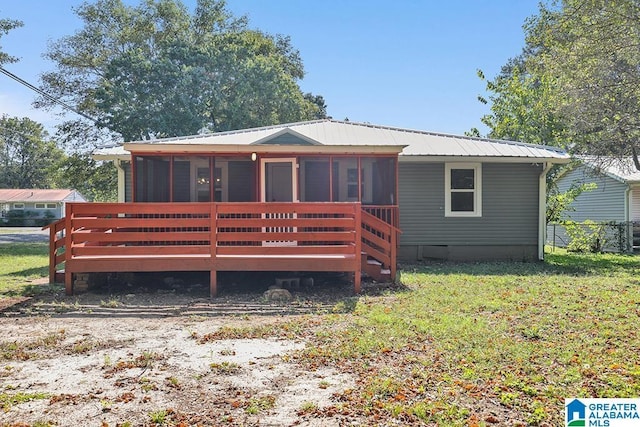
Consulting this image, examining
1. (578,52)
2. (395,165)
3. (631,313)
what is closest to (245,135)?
(395,165)

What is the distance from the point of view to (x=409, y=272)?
9250mm

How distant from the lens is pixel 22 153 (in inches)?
2148

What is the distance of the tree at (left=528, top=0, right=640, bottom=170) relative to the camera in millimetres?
9523

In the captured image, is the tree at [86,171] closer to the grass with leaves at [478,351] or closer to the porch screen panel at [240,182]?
the porch screen panel at [240,182]

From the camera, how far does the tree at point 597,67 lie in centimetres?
952

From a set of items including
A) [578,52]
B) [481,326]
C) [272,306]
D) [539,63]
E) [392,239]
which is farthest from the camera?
[539,63]

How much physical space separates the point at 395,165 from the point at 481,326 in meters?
4.62

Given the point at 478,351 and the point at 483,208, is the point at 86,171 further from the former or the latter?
the point at 478,351

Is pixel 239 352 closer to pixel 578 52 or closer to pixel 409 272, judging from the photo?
pixel 409 272

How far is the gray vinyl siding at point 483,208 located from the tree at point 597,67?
5.28 ft

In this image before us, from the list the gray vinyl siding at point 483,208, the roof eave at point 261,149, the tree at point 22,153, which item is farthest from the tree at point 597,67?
the tree at point 22,153

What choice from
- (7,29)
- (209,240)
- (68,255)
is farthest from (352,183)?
(7,29)

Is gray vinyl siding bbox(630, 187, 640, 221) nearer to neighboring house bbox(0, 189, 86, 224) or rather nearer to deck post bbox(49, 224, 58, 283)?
deck post bbox(49, 224, 58, 283)

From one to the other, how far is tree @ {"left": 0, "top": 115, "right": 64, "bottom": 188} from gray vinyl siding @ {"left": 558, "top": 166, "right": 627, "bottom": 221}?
53.4 metres
